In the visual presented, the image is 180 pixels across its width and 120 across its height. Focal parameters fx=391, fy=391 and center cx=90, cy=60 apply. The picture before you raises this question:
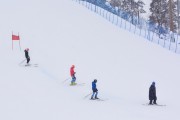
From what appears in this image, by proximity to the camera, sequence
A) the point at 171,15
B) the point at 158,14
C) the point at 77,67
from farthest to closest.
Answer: the point at 158,14
the point at 171,15
the point at 77,67

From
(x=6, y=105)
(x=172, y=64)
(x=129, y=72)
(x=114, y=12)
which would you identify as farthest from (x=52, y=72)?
(x=114, y=12)

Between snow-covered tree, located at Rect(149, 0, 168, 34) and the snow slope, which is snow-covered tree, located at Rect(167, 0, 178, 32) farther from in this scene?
the snow slope

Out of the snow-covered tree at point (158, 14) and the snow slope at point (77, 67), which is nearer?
the snow slope at point (77, 67)

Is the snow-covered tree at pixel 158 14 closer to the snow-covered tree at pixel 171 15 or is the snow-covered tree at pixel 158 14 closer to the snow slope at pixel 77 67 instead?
the snow-covered tree at pixel 171 15

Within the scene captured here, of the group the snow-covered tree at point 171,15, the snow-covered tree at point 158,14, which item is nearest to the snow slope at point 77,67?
the snow-covered tree at point 171,15

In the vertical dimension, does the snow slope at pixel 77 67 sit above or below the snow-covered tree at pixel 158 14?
below

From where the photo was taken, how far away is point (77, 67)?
→ 34281 millimetres

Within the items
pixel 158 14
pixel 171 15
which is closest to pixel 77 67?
pixel 171 15

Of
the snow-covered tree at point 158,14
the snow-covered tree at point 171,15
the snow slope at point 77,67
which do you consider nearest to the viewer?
the snow slope at point 77,67

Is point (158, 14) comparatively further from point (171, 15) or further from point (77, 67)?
point (77, 67)

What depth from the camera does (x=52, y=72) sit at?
3155 centimetres

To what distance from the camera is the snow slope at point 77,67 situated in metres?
22.7

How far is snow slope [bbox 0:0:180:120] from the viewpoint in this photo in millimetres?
22688

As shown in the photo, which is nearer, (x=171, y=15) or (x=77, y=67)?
(x=77, y=67)
